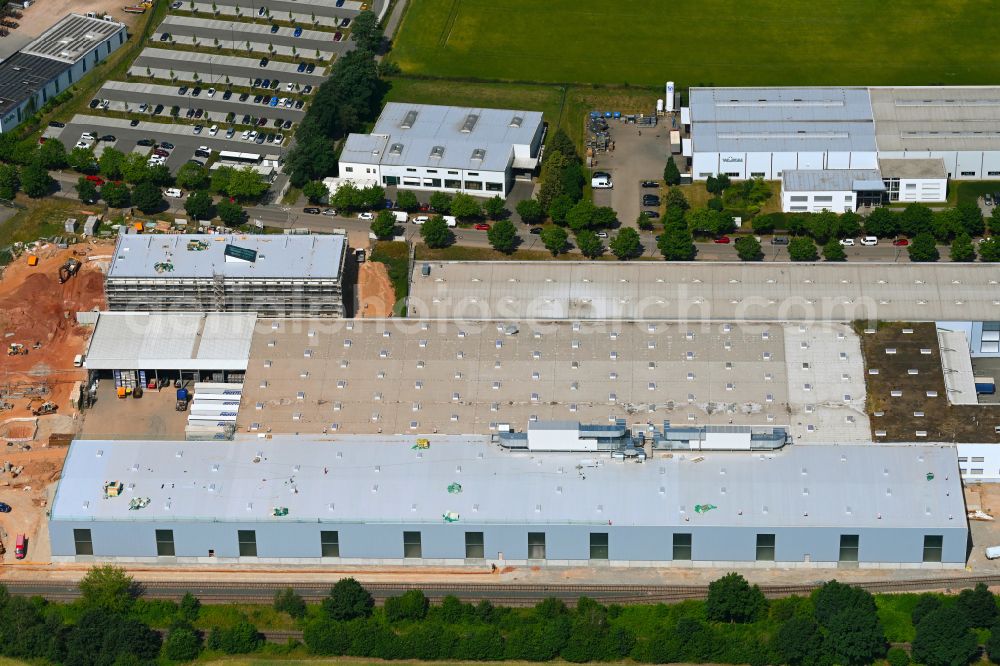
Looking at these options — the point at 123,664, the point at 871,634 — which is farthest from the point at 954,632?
the point at 123,664

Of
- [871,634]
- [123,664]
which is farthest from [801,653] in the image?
[123,664]

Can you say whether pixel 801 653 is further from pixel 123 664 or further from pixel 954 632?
pixel 123 664

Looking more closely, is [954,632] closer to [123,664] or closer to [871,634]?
[871,634]

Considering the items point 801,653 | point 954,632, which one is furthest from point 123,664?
point 954,632
